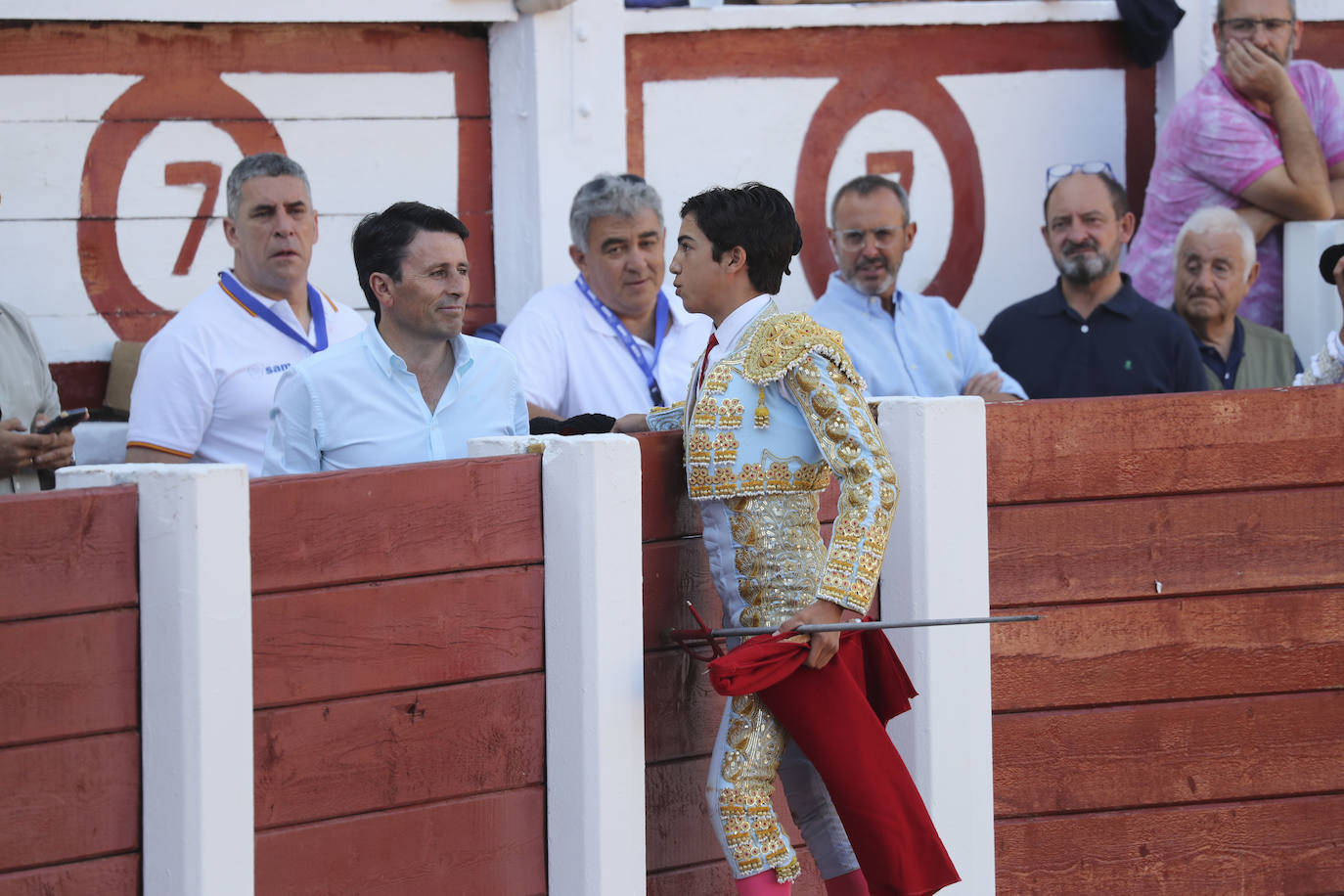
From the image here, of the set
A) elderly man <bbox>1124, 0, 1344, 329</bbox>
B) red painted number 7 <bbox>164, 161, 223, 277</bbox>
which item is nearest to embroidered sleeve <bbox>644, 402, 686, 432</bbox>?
red painted number 7 <bbox>164, 161, 223, 277</bbox>

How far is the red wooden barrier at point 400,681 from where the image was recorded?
107 inches

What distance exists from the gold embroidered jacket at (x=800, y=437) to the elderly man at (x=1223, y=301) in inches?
94.4

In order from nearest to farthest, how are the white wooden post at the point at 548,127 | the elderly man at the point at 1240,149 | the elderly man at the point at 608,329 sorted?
the elderly man at the point at 608,329, the white wooden post at the point at 548,127, the elderly man at the point at 1240,149

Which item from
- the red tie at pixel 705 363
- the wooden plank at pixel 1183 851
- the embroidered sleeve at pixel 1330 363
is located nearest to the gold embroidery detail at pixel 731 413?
the red tie at pixel 705 363

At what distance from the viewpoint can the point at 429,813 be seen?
2.88 meters

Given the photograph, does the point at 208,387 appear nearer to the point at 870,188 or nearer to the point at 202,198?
the point at 202,198

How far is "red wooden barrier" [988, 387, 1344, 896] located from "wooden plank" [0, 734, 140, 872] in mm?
1664

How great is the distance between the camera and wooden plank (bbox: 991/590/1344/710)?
3543 mm

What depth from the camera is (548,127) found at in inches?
200

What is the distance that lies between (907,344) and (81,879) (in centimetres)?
275

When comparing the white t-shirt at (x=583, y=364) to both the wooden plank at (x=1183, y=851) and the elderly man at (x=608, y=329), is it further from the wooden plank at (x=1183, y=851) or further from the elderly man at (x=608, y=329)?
the wooden plank at (x=1183, y=851)

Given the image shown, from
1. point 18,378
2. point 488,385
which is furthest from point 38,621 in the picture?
point 18,378

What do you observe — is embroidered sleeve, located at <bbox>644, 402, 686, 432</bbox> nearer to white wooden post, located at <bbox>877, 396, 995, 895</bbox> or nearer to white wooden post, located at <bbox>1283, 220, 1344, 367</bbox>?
white wooden post, located at <bbox>877, 396, 995, 895</bbox>

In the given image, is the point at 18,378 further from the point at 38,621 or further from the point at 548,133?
the point at 548,133
